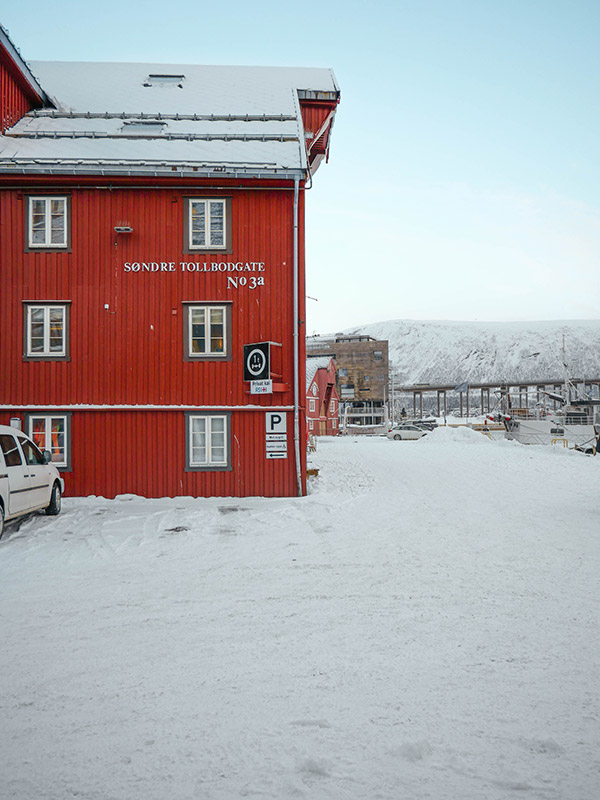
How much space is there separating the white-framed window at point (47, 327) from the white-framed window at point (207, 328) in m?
3.40

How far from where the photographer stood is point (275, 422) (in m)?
16.3

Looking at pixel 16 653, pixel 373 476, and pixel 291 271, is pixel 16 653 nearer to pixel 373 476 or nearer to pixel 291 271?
pixel 291 271

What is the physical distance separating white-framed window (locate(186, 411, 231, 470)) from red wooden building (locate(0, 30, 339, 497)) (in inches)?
1.5

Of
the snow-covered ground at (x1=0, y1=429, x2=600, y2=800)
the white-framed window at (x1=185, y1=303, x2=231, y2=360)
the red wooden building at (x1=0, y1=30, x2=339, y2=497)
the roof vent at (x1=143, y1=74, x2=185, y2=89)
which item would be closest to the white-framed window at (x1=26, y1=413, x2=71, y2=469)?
the red wooden building at (x1=0, y1=30, x2=339, y2=497)

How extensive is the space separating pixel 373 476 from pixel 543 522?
31.9ft

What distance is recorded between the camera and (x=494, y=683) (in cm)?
466

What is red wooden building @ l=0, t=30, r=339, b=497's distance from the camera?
16.0 metres

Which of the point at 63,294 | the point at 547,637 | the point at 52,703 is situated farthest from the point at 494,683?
the point at 63,294

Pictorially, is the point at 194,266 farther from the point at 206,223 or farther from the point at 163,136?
the point at 163,136

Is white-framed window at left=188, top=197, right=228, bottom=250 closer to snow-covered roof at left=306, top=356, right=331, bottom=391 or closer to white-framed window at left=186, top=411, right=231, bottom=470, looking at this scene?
white-framed window at left=186, top=411, right=231, bottom=470

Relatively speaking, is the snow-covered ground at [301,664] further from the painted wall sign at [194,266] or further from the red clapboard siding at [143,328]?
the painted wall sign at [194,266]

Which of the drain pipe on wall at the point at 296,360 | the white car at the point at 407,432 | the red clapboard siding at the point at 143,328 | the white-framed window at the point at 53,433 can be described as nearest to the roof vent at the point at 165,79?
the red clapboard siding at the point at 143,328

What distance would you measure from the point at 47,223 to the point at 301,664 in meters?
15.1

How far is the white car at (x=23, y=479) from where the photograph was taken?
10.4m
